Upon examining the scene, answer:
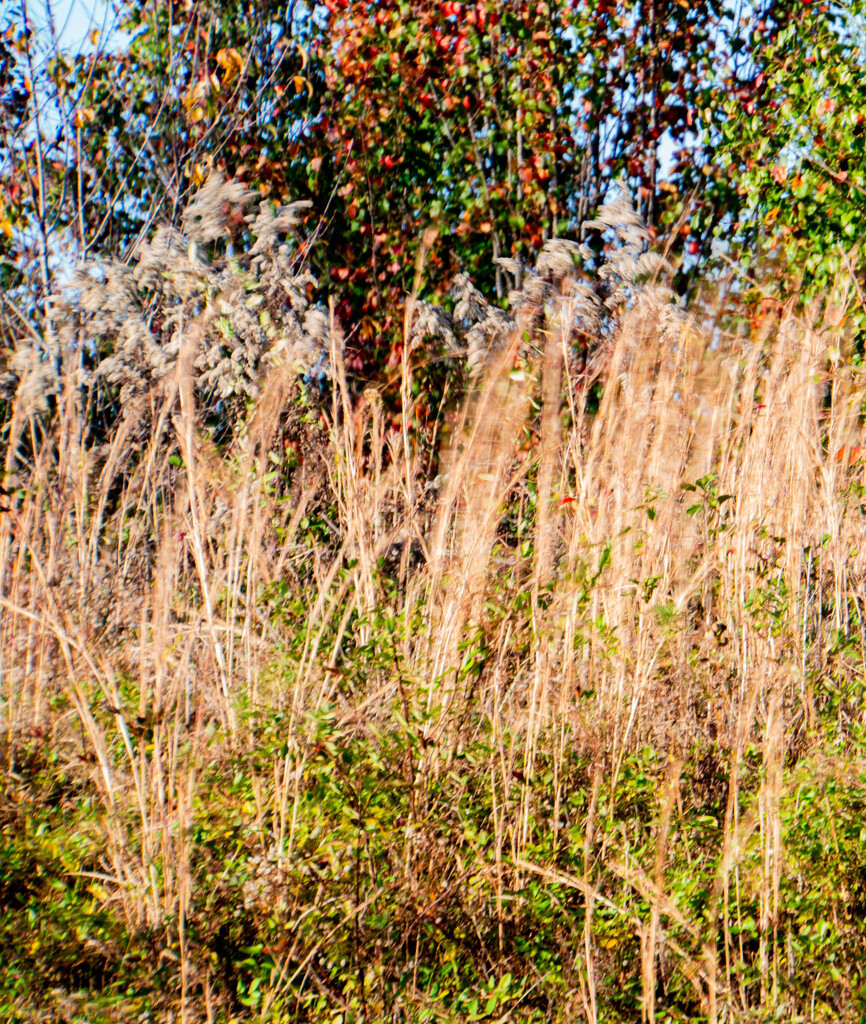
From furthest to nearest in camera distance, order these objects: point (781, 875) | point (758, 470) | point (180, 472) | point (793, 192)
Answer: point (793, 192)
point (180, 472)
point (758, 470)
point (781, 875)

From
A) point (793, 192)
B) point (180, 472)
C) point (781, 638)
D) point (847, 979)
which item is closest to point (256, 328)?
point (180, 472)

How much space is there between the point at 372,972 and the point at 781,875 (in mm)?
863

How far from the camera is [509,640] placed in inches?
82.4

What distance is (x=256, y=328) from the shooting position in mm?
2572

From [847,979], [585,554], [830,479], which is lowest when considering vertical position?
[847,979]

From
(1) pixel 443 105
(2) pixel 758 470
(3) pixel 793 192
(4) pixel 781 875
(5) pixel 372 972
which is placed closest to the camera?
(5) pixel 372 972

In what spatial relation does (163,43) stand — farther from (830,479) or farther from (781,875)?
(781,875)

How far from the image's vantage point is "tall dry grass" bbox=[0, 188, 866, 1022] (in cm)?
171

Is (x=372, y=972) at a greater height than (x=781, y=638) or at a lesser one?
lesser

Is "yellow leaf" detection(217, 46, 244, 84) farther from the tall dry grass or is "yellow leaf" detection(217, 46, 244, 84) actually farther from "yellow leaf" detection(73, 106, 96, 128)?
the tall dry grass

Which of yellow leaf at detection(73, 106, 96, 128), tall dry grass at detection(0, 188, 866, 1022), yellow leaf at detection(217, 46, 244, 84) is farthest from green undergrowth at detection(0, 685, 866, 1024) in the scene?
yellow leaf at detection(217, 46, 244, 84)

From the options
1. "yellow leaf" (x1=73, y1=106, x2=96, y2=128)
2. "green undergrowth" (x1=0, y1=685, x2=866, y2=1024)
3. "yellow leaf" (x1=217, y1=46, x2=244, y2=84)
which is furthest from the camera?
"yellow leaf" (x1=217, y1=46, x2=244, y2=84)

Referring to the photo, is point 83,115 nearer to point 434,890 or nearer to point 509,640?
point 509,640

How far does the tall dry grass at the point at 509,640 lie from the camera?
1709mm
